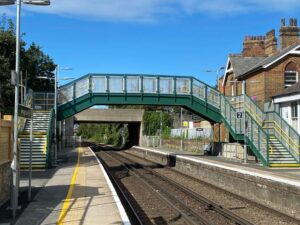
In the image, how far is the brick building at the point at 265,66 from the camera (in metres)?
37.1

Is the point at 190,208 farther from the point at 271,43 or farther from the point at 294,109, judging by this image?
the point at 271,43

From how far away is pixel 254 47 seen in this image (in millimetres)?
49281

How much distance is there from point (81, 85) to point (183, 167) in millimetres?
9382

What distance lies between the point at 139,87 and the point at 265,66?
9934 mm

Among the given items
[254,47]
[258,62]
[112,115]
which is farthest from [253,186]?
[112,115]

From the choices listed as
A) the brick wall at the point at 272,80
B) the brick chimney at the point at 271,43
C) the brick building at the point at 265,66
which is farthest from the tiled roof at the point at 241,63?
the brick wall at the point at 272,80

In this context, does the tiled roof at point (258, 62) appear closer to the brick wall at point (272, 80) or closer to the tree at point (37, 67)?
the brick wall at point (272, 80)

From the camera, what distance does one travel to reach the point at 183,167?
101 feet

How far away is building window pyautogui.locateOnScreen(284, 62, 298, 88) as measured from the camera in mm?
37812

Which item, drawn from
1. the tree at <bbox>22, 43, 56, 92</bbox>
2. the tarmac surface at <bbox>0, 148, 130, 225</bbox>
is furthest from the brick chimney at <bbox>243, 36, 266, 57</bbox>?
the tarmac surface at <bbox>0, 148, 130, 225</bbox>

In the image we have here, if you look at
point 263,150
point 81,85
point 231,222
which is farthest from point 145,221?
point 81,85

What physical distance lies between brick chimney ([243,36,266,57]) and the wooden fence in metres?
38.0

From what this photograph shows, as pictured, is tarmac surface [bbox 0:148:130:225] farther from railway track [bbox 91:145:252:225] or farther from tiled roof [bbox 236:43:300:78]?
tiled roof [bbox 236:43:300:78]

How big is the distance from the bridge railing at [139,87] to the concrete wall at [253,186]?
303 inches
